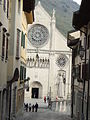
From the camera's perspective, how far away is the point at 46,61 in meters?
73.5

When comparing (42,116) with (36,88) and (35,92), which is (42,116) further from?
(36,88)

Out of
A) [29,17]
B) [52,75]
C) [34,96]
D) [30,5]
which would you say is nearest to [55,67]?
[52,75]

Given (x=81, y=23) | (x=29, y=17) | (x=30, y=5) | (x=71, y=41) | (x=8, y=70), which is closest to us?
(x=8, y=70)

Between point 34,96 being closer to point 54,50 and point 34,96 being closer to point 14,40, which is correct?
point 54,50

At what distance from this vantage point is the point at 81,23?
25.8 metres

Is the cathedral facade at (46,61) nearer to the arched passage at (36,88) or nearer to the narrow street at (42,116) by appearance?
the arched passage at (36,88)

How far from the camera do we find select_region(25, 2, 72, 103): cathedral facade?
72.8 metres

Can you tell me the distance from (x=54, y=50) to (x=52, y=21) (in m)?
6.15

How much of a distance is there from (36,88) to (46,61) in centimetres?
581

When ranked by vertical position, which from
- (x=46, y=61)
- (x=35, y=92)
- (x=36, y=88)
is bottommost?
(x=35, y=92)

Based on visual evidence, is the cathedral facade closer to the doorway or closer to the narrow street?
the doorway

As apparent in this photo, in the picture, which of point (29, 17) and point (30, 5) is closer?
point (30, 5)

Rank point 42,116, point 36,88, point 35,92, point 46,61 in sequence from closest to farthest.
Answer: point 42,116 → point 46,61 → point 35,92 → point 36,88

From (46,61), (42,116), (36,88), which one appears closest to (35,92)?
(36,88)
